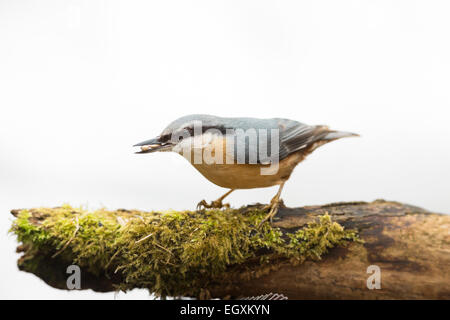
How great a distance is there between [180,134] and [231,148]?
14.2 inches

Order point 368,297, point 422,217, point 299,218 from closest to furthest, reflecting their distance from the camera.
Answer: point 368,297 < point 422,217 < point 299,218

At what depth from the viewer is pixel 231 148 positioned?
2488 millimetres

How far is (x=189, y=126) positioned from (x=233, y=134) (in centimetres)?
30

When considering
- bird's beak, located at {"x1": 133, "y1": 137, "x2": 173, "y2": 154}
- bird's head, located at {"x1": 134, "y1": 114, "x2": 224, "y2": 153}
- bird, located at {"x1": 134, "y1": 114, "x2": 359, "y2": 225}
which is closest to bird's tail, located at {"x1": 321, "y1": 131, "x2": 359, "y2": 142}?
bird, located at {"x1": 134, "y1": 114, "x2": 359, "y2": 225}

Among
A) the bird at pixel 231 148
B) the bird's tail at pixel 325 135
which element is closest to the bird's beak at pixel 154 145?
the bird at pixel 231 148

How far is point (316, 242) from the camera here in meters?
2.34

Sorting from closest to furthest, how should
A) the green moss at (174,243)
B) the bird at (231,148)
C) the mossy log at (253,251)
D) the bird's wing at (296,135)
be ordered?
the mossy log at (253,251), the green moss at (174,243), the bird at (231,148), the bird's wing at (296,135)

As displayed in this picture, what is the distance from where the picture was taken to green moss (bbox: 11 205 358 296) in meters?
2.34

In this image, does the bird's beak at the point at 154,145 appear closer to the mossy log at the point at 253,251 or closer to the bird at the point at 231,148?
the bird at the point at 231,148

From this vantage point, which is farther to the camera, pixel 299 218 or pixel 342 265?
pixel 299 218

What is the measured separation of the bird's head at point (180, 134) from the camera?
2.51m

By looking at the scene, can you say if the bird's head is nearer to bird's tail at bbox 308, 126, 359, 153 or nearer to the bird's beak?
the bird's beak

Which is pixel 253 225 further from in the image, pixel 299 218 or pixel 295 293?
pixel 295 293

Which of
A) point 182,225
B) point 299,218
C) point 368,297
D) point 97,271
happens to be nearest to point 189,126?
point 182,225
